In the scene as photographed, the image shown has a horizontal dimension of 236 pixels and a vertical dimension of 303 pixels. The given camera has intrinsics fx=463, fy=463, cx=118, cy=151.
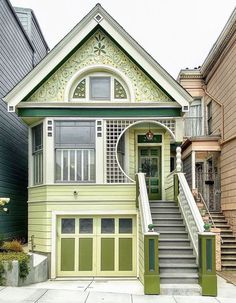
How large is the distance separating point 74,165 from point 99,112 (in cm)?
193

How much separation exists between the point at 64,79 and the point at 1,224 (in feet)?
18.2

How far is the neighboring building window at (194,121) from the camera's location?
2206 centimetres

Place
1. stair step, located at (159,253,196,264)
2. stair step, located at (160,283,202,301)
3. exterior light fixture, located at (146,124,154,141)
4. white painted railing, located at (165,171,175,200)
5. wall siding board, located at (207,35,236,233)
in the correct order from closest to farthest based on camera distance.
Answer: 1. stair step, located at (160,283,202,301)
2. stair step, located at (159,253,196,264)
3. white painted railing, located at (165,171,175,200)
4. exterior light fixture, located at (146,124,154,141)
5. wall siding board, located at (207,35,236,233)

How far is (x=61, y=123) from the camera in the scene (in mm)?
15289

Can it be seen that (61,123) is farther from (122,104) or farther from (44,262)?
(44,262)

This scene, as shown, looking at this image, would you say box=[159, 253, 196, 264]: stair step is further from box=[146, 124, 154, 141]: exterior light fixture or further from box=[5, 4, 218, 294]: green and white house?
box=[146, 124, 154, 141]: exterior light fixture

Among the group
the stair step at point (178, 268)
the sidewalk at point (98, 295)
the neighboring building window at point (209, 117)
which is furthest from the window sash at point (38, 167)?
the neighboring building window at point (209, 117)

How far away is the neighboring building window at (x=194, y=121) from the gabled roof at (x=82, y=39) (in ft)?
23.0

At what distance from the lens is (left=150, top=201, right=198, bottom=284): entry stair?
12.0 m

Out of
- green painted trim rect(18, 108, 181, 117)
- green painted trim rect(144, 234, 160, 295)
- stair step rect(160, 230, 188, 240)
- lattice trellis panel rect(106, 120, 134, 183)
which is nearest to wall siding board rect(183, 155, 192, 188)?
green painted trim rect(18, 108, 181, 117)

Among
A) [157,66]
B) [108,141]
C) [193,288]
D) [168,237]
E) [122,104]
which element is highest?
[157,66]

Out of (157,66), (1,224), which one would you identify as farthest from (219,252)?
(1,224)

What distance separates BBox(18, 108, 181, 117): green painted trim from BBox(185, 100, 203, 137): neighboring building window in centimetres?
671

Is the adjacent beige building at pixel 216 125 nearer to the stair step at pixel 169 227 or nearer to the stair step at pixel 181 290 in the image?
the stair step at pixel 169 227
